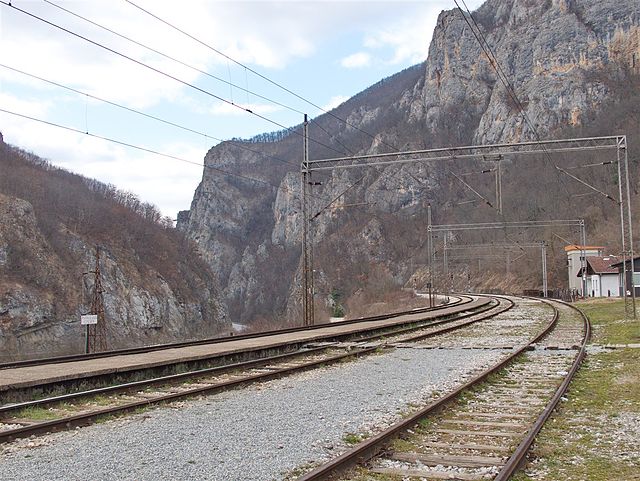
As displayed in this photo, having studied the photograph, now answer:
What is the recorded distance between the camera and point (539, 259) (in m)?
97.1

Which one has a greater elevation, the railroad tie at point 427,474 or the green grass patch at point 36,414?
the green grass patch at point 36,414

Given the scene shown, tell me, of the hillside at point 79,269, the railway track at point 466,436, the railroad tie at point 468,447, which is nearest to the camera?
the railway track at point 466,436

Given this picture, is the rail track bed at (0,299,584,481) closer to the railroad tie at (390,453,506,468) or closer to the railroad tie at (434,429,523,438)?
the railroad tie at (390,453,506,468)

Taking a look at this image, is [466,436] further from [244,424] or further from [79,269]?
[79,269]

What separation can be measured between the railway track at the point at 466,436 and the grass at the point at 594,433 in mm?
180

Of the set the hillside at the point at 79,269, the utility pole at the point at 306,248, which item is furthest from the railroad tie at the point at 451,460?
the hillside at the point at 79,269

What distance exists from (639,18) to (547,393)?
536 feet

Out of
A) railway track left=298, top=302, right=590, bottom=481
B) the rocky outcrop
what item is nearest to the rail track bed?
railway track left=298, top=302, right=590, bottom=481

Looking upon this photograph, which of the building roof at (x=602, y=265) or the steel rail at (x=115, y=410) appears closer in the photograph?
the steel rail at (x=115, y=410)

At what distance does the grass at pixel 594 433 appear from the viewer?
20.9 feet

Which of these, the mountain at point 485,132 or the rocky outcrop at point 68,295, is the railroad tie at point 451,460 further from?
the mountain at point 485,132

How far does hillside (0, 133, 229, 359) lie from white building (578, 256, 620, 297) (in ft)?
175

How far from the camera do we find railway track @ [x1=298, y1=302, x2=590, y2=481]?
6.28 m

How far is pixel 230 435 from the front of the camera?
8.07 meters
